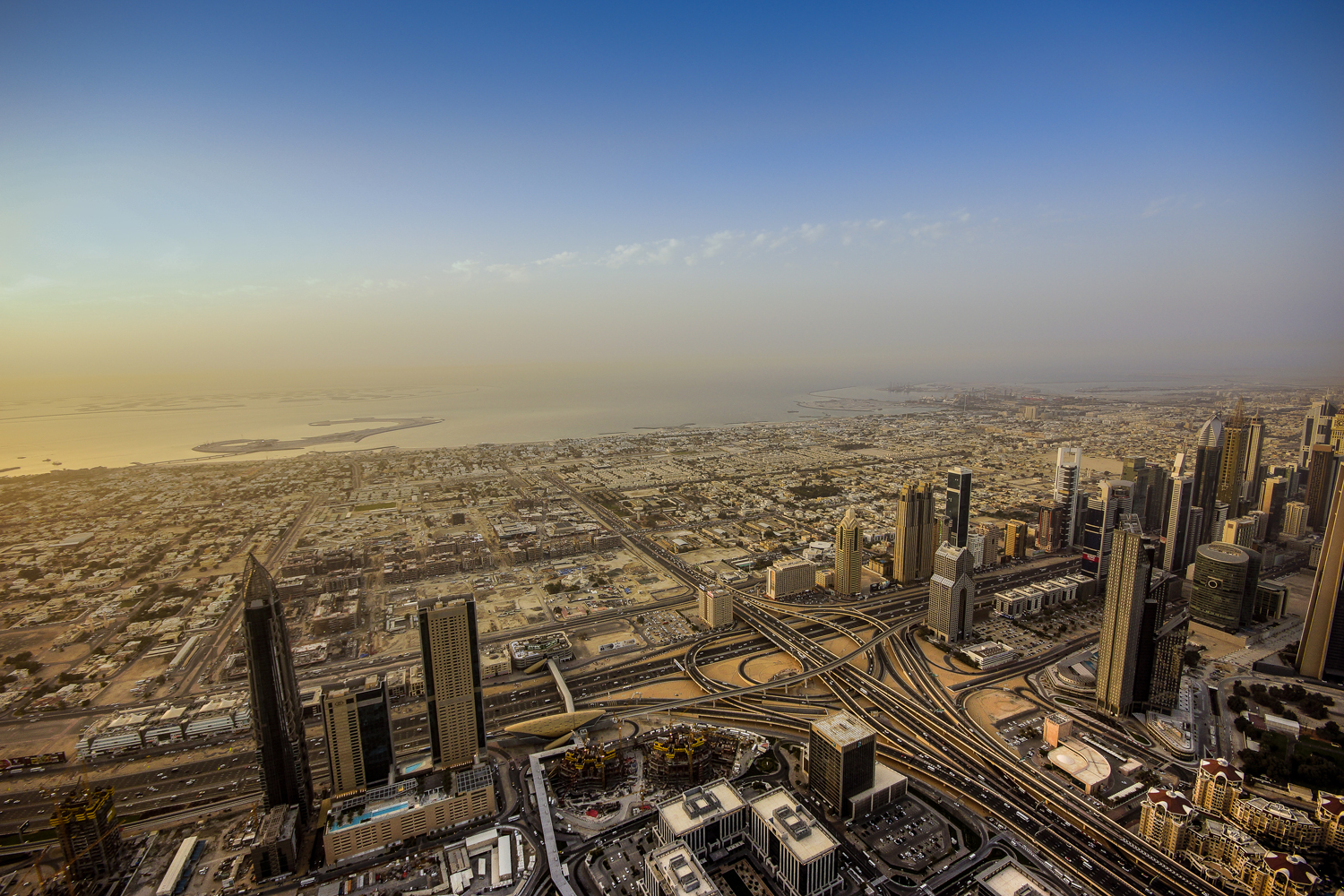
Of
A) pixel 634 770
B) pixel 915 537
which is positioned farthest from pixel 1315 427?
pixel 634 770

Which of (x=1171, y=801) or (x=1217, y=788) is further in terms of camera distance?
(x=1217, y=788)

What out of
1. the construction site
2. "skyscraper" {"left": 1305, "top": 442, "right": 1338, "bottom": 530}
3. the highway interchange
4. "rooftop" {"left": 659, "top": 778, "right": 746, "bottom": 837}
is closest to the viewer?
"rooftop" {"left": 659, "top": 778, "right": 746, "bottom": 837}

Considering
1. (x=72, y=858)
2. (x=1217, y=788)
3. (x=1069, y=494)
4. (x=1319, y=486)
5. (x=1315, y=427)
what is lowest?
(x=1217, y=788)

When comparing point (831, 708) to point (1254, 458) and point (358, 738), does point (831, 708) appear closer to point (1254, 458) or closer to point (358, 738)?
point (358, 738)

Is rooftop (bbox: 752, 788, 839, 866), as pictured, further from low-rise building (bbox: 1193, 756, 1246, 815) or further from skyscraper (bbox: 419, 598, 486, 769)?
low-rise building (bbox: 1193, 756, 1246, 815)

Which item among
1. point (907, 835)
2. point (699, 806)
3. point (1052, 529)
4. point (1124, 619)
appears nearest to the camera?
point (699, 806)

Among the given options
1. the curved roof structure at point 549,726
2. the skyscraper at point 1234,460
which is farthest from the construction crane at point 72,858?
the skyscraper at point 1234,460

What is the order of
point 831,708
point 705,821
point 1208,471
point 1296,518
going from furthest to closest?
point 1296,518, point 1208,471, point 831,708, point 705,821

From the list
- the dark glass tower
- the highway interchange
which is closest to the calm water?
the highway interchange
